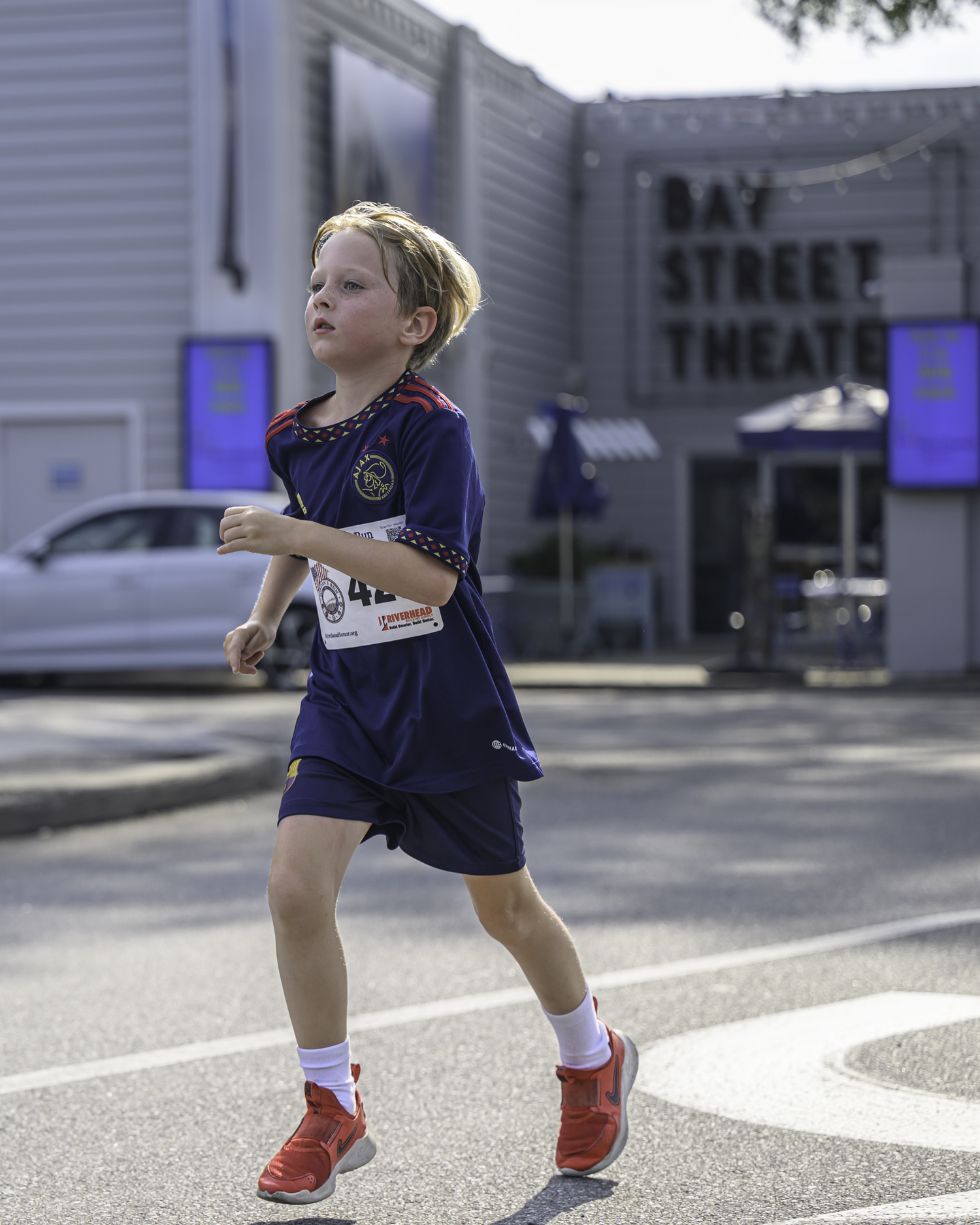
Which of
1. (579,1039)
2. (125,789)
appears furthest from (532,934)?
(125,789)

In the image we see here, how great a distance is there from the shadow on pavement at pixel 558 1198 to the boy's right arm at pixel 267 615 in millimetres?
1004

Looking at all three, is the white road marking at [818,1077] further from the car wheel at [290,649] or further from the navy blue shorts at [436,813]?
the car wheel at [290,649]

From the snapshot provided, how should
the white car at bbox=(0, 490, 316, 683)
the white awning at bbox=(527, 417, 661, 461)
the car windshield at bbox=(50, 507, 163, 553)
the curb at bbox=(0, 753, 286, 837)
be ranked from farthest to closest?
the white awning at bbox=(527, 417, 661, 461)
the car windshield at bbox=(50, 507, 163, 553)
the white car at bbox=(0, 490, 316, 683)
the curb at bbox=(0, 753, 286, 837)

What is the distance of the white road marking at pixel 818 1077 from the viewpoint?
3672 mm

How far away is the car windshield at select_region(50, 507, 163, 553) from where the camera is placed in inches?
618

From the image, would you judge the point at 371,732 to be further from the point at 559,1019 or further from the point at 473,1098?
the point at 473,1098

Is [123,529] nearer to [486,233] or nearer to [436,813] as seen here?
[486,233]

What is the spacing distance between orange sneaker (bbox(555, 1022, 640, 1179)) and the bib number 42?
3.20ft

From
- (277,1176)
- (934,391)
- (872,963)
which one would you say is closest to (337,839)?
(277,1176)

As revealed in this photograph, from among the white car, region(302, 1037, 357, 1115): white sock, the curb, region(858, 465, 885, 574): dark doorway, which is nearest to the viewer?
region(302, 1037, 357, 1115): white sock

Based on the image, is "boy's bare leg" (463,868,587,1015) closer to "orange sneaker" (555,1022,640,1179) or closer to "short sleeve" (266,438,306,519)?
"orange sneaker" (555,1022,640,1179)

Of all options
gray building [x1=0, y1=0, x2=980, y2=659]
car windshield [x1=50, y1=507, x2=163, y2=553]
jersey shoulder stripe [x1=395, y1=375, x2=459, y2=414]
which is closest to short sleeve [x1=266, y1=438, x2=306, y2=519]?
jersey shoulder stripe [x1=395, y1=375, x2=459, y2=414]

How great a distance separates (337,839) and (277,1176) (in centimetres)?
57

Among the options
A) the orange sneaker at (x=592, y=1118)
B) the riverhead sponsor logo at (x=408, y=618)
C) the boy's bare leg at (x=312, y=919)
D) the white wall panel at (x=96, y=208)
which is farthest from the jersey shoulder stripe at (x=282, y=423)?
the white wall panel at (x=96, y=208)
